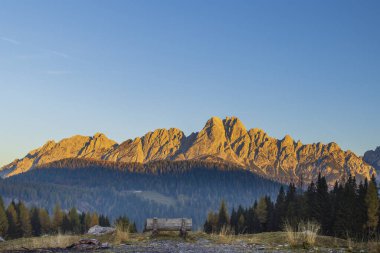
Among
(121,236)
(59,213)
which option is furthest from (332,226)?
(59,213)

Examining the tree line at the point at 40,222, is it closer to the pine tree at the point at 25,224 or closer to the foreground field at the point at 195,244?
the pine tree at the point at 25,224

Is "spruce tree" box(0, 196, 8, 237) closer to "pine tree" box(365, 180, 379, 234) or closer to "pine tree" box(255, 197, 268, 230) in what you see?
"pine tree" box(255, 197, 268, 230)

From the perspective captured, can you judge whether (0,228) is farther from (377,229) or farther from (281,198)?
(377,229)

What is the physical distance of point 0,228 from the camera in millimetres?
131625

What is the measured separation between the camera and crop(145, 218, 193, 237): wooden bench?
1299 inches

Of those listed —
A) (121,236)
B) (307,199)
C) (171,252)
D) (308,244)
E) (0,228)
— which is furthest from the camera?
(0,228)

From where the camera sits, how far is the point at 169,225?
33.3 metres

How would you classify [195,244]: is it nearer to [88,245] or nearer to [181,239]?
[181,239]

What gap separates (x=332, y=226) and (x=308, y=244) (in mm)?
79686

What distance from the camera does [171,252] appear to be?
2266 centimetres

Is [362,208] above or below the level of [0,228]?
above

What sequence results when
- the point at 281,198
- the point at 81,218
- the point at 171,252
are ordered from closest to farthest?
the point at 171,252 → the point at 281,198 → the point at 81,218

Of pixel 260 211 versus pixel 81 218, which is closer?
pixel 260 211

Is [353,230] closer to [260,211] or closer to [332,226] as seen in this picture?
[332,226]
